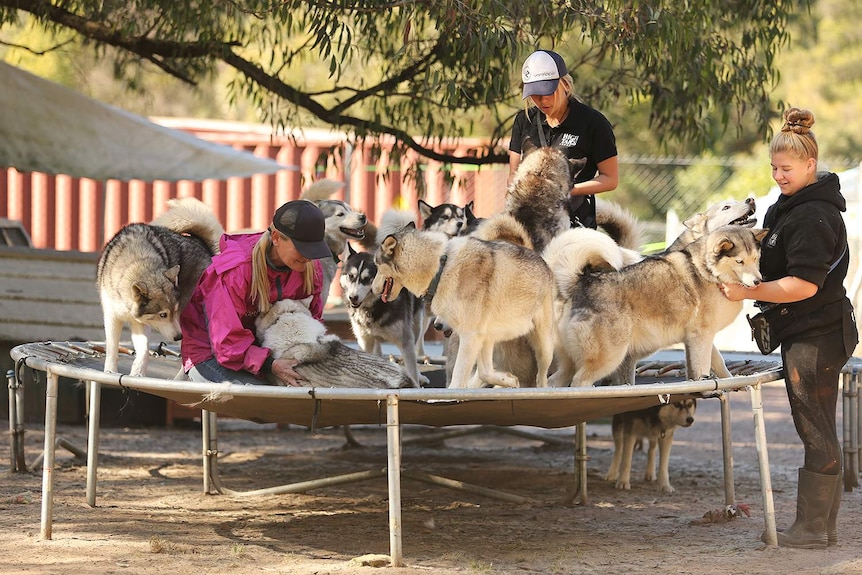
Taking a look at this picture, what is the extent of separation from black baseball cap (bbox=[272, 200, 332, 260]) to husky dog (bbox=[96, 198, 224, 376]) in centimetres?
122

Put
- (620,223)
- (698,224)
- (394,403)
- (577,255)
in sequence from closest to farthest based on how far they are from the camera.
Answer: (394,403), (577,255), (698,224), (620,223)

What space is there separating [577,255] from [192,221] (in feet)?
8.77

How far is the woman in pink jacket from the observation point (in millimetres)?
5641

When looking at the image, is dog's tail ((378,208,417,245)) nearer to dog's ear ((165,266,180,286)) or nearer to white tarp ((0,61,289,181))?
dog's ear ((165,266,180,286))

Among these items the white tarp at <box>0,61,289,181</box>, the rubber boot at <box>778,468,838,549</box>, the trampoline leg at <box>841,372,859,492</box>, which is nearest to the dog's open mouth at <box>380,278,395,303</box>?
the rubber boot at <box>778,468,838,549</box>

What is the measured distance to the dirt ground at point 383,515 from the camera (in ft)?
18.8

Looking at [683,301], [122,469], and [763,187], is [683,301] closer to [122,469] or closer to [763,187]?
[122,469]

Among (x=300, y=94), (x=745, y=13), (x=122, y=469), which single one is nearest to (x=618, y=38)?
(x=745, y=13)

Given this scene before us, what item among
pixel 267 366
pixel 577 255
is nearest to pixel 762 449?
pixel 577 255

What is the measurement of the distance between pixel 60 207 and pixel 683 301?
44.3 ft

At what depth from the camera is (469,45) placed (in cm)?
771

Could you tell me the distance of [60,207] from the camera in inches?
681

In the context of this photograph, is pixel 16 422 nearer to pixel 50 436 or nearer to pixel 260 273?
pixel 50 436

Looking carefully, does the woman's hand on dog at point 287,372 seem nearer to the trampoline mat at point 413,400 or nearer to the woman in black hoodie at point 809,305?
→ the trampoline mat at point 413,400
